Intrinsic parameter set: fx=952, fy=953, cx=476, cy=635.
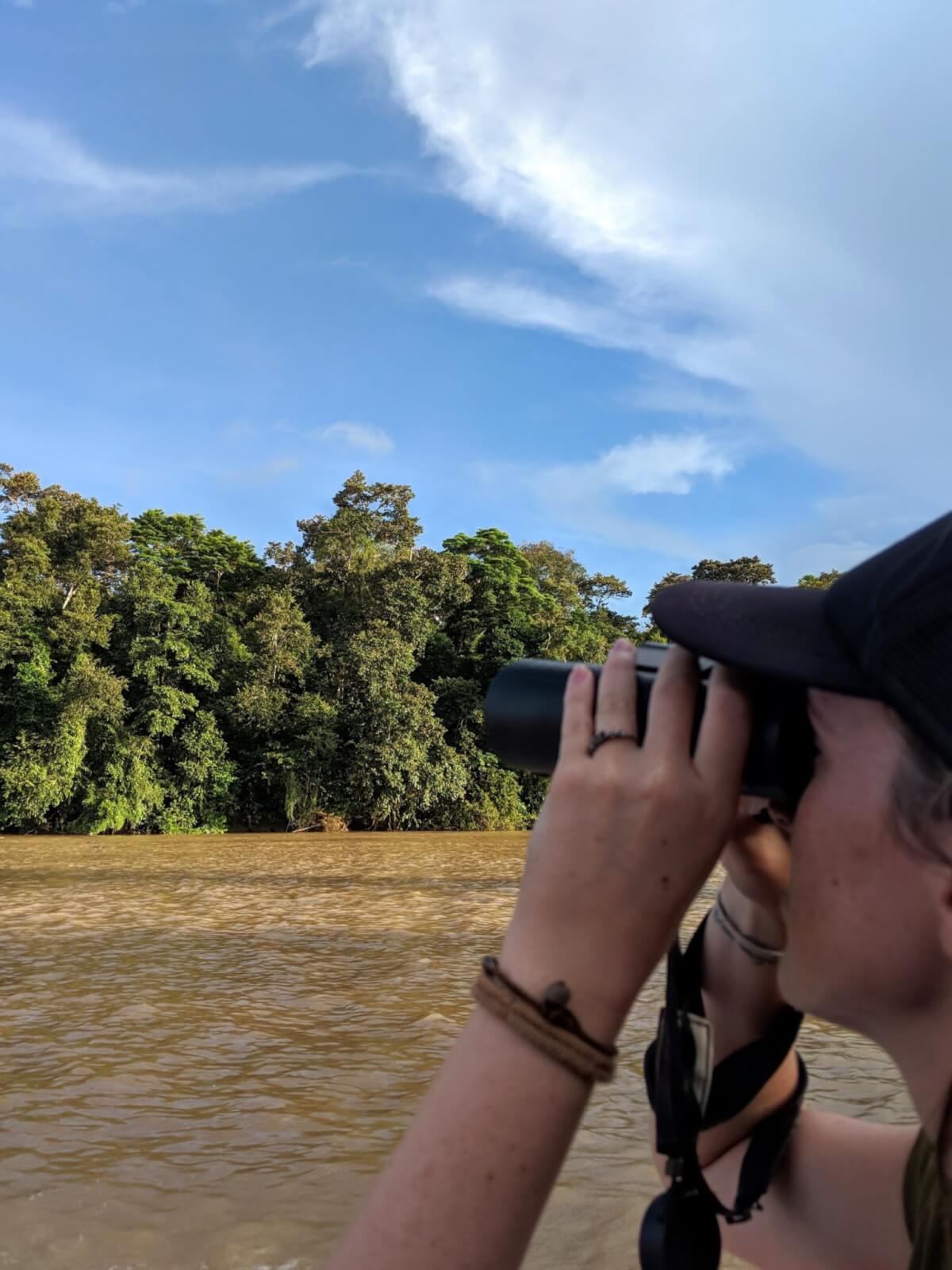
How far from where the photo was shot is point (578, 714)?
785 mm

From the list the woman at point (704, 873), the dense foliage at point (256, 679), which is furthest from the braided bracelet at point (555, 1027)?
the dense foliage at point (256, 679)

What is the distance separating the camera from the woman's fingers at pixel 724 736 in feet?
2.37

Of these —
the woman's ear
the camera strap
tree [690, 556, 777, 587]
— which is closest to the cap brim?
the woman's ear

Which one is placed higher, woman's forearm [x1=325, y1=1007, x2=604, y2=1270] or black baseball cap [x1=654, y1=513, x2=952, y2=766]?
black baseball cap [x1=654, y1=513, x2=952, y2=766]

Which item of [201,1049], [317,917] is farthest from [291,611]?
[201,1049]

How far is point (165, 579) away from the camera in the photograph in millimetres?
22875

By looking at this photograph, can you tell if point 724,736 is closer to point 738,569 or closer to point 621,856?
point 621,856

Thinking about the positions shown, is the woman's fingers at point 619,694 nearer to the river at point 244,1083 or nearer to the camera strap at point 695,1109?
the camera strap at point 695,1109

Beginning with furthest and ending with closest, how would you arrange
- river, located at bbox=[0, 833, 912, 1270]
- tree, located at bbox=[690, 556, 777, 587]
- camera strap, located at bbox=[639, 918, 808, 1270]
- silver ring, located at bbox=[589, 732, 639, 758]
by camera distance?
tree, located at bbox=[690, 556, 777, 587], river, located at bbox=[0, 833, 912, 1270], camera strap, located at bbox=[639, 918, 808, 1270], silver ring, located at bbox=[589, 732, 639, 758]

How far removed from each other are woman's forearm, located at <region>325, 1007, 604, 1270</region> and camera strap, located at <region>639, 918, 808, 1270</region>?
21 centimetres

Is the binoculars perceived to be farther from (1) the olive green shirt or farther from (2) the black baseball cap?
(1) the olive green shirt

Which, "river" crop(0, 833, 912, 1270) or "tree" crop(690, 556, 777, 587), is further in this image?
"tree" crop(690, 556, 777, 587)

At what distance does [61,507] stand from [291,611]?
6272 mm

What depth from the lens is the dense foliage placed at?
21.1 metres
